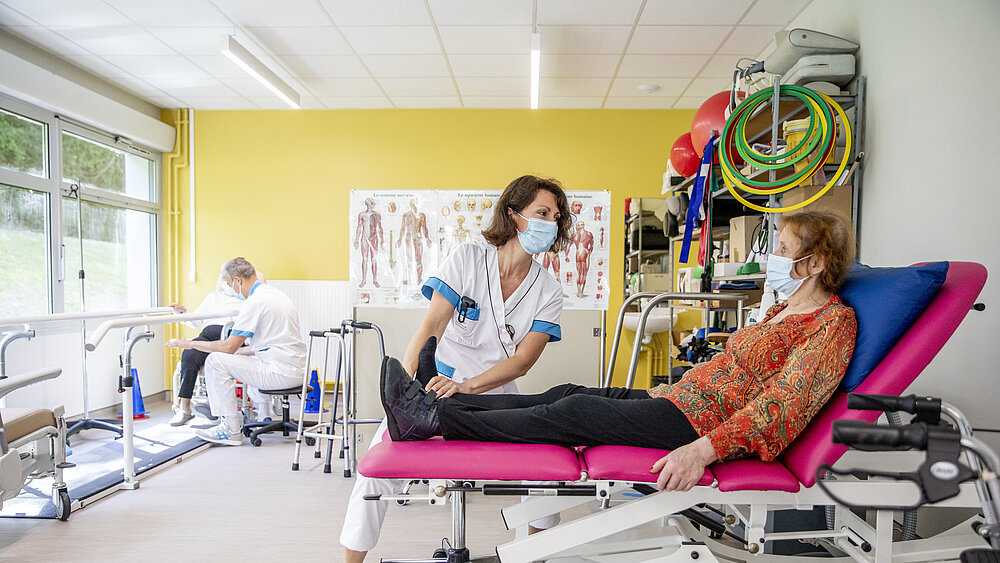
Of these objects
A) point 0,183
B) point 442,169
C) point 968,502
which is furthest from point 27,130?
point 968,502

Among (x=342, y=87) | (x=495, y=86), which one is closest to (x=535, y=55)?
(x=495, y=86)

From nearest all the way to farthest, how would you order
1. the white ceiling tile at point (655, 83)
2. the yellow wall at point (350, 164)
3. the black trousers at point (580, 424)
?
1. the black trousers at point (580, 424)
2. the white ceiling tile at point (655, 83)
3. the yellow wall at point (350, 164)

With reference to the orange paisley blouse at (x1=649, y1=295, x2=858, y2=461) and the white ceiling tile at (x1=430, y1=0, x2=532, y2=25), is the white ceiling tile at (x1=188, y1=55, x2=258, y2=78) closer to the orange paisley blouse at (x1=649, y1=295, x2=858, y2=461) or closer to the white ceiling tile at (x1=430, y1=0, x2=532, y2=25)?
the white ceiling tile at (x1=430, y1=0, x2=532, y2=25)

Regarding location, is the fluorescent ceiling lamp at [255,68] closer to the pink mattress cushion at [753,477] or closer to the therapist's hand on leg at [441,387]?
the therapist's hand on leg at [441,387]

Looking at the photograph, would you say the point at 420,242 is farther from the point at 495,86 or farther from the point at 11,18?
the point at 11,18

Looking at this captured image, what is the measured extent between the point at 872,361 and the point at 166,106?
544 centimetres

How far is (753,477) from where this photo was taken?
3.88ft

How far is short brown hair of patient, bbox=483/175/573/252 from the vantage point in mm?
1818

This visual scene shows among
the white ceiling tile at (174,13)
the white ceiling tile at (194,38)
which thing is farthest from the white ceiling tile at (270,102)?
the white ceiling tile at (174,13)

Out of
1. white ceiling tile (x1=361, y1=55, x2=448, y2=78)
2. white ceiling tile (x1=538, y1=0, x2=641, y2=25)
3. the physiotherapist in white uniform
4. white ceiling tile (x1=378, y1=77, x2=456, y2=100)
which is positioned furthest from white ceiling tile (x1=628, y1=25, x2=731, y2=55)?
the physiotherapist in white uniform

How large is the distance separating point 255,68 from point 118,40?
85 cm

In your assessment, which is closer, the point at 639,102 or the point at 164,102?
the point at 639,102

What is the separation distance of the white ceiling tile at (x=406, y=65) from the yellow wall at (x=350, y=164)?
802 mm

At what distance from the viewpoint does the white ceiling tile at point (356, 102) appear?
15.3 ft
